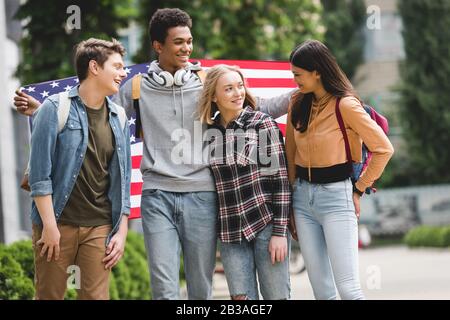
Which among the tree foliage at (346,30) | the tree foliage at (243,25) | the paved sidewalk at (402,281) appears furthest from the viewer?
the tree foliage at (346,30)

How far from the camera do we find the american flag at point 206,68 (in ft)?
23.3

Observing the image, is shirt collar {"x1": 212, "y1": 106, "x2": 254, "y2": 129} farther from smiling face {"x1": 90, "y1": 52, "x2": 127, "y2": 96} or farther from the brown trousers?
the brown trousers

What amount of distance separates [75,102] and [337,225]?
1.64 metres

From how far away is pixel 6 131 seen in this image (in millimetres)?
16906

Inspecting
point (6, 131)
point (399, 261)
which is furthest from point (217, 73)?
point (399, 261)

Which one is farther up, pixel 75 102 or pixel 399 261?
pixel 75 102

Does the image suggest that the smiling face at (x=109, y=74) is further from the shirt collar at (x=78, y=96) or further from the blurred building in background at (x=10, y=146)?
the blurred building in background at (x=10, y=146)

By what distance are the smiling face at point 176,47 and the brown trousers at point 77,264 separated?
45.8 inches

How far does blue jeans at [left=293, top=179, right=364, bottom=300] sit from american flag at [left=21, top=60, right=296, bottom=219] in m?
1.30

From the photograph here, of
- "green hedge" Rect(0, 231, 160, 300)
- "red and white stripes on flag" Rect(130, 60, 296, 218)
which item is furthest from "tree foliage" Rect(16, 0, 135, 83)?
"red and white stripes on flag" Rect(130, 60, 296, 218)

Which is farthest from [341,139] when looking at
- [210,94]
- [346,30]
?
[346,30]

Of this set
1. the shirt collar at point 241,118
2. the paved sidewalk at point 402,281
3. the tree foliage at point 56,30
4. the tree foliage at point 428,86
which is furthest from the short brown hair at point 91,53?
the tree foliage at point 428,86

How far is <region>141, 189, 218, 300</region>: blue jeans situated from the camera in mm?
5922
